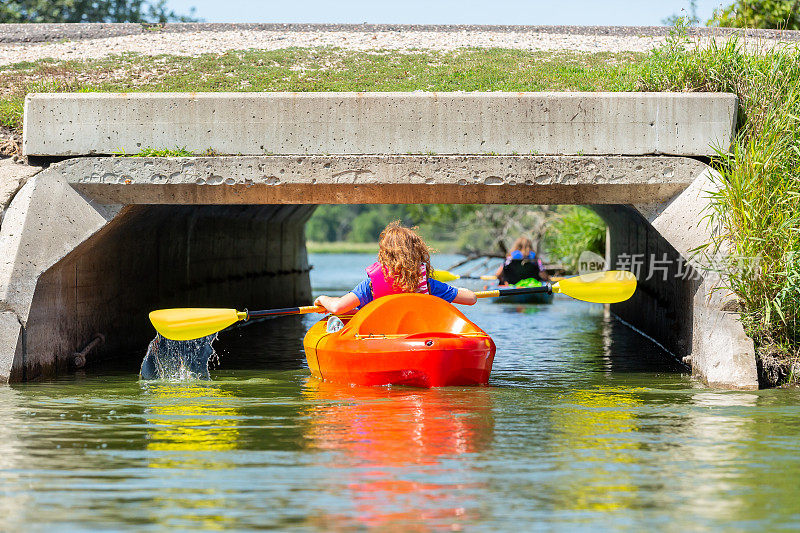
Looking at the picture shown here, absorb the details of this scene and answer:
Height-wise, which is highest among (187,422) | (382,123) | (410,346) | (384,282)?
(382,123)

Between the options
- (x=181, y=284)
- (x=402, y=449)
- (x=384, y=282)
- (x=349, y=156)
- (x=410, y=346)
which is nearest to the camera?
(x=402, y=449)

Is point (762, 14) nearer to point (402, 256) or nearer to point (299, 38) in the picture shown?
point (299, 38)

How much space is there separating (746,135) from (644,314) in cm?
588

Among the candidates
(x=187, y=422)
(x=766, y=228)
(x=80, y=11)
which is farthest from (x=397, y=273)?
(x=80, y=11)

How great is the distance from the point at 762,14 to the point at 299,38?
316 inches

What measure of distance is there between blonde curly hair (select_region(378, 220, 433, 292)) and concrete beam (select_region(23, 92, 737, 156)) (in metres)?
1.43

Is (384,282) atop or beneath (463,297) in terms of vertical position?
atop

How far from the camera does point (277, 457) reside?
5.72m

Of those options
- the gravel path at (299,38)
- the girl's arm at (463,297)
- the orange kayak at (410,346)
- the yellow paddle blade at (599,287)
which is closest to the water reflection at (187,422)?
the orange kayak at (410,346)

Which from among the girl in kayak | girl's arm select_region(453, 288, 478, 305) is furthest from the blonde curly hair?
girl's arm select_region(453, 288, 478, 305)

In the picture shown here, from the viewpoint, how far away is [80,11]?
104 feet

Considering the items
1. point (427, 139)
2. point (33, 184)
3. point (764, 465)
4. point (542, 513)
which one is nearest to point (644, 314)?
point (427, 139)

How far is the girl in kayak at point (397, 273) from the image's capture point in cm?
852

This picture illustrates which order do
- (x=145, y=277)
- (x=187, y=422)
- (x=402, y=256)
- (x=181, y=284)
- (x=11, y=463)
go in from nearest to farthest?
(x=11, y=463) → (x=187, y=422) → (x=402, y=256) → (x=145, y=277) → (x=181, y=284)
